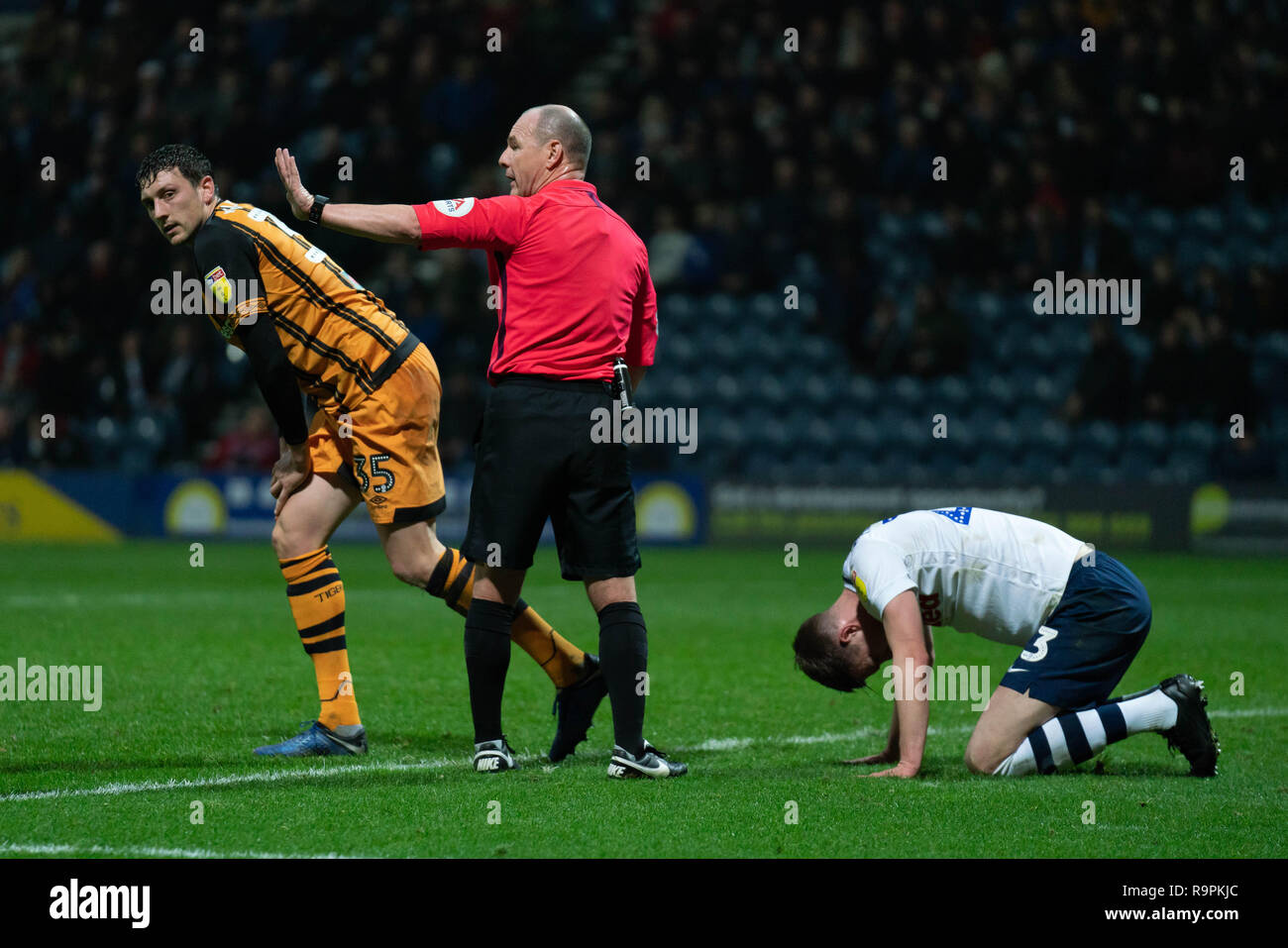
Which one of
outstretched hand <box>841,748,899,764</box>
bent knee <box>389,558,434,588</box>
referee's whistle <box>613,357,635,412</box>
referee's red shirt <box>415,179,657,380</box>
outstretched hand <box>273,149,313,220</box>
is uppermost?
outstretched hand <box>273,149,313,220</box>

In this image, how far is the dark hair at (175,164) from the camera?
5551mm

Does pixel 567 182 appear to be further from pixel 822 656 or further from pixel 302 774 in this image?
pixel 302 774

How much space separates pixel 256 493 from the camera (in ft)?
59.3

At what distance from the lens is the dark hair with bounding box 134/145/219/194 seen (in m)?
5.55

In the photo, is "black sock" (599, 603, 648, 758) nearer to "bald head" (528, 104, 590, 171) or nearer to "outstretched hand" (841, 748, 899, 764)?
"outstretched hand" (841, 748, 899, 764)

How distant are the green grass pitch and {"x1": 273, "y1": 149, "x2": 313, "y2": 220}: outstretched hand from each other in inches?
71.5

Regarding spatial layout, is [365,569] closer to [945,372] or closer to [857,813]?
[945,372]

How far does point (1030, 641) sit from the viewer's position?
5.41 m

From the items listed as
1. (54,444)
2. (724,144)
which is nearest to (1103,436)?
(724,144)

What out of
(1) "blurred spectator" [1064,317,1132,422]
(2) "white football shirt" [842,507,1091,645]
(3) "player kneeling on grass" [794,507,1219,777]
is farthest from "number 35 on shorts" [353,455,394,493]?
(1) "blurred spectator" [1064,317,1132,422]

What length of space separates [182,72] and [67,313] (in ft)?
12.0
